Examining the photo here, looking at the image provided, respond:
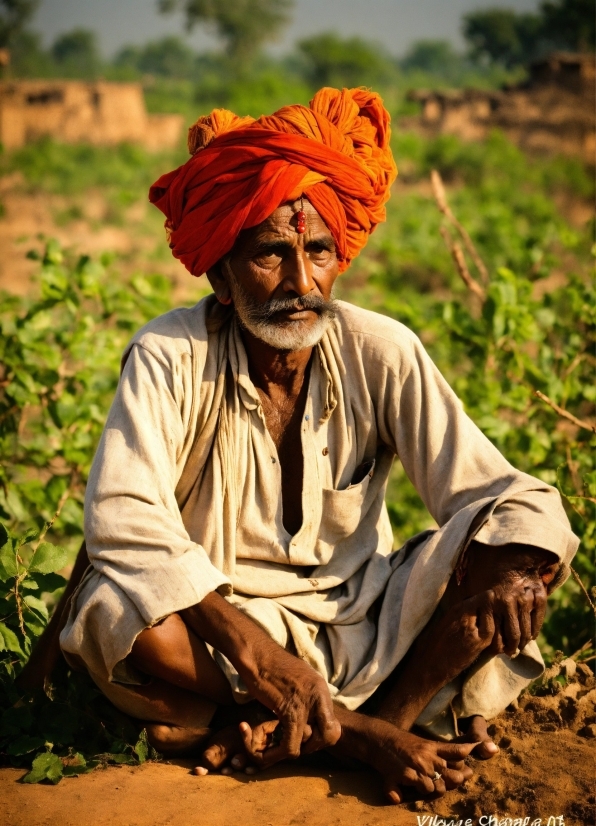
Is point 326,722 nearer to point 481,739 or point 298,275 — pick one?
point 481,739

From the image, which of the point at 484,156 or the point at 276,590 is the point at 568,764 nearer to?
the point at 276,590

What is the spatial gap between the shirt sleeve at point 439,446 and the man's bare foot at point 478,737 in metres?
0.58

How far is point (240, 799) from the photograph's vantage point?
2748 millimetres

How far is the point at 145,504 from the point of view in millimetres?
2889

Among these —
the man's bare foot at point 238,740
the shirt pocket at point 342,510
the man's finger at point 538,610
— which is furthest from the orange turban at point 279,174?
the man's bare foot at point 238,740

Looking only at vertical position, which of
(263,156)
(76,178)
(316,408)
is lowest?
(316,408)

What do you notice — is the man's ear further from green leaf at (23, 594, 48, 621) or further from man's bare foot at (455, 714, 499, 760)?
man's bare foot at (455, 714, 499, 760)

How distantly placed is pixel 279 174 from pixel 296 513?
1.02 meters

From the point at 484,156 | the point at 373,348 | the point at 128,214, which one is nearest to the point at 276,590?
the point at 373,348

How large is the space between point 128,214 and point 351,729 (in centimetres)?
1546

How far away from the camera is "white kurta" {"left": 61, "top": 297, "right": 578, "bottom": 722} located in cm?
287

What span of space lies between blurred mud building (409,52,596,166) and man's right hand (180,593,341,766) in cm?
2030

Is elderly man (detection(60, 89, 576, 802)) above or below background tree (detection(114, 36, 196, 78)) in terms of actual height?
below

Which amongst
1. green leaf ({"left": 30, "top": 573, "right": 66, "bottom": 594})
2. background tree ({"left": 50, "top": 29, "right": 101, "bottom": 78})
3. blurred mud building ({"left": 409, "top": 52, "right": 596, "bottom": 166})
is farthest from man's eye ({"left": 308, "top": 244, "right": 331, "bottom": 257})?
background tree ({"left": 50, "top": 29, "right": 101, "bottom": 78})
